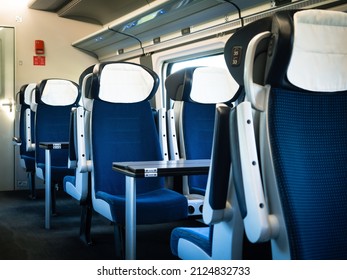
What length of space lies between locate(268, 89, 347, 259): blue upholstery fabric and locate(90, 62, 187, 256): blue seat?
1.57 m

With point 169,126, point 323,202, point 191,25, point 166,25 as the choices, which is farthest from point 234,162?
point 166,25

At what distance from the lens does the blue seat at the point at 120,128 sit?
314 centimetres

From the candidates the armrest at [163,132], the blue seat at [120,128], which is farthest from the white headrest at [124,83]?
the armrest at [163,132]

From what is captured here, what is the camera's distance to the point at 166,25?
16.7 feet

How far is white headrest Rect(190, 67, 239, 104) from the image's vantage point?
3721 millimetres

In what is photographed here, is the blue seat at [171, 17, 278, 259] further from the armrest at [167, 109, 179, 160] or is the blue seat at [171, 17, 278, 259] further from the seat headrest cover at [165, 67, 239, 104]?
the seat headrest cover at [165, 67, 239, 104]

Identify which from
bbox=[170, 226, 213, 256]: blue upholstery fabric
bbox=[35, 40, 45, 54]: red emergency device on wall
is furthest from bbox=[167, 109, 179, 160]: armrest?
bbox=[35, 40, 45, 54]: red emergency device on wall

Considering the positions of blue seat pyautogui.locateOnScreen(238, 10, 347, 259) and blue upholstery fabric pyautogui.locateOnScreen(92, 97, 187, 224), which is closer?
blue seat pyautogui.locateOnScreen(238, 10, 347, 259)

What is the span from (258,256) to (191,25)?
138 inches

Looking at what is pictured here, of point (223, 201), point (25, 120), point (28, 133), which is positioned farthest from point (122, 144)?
point (25, 120)

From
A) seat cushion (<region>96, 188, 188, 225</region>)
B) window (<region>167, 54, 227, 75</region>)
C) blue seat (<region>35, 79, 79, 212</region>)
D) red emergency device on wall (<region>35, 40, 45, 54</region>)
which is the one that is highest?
red emergency device on wall (<region>35, 40, 45, 54</region>)

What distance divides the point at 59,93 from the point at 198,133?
8.17 feet

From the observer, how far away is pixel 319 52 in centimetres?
147

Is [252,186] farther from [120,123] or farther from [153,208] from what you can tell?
[120,123]
